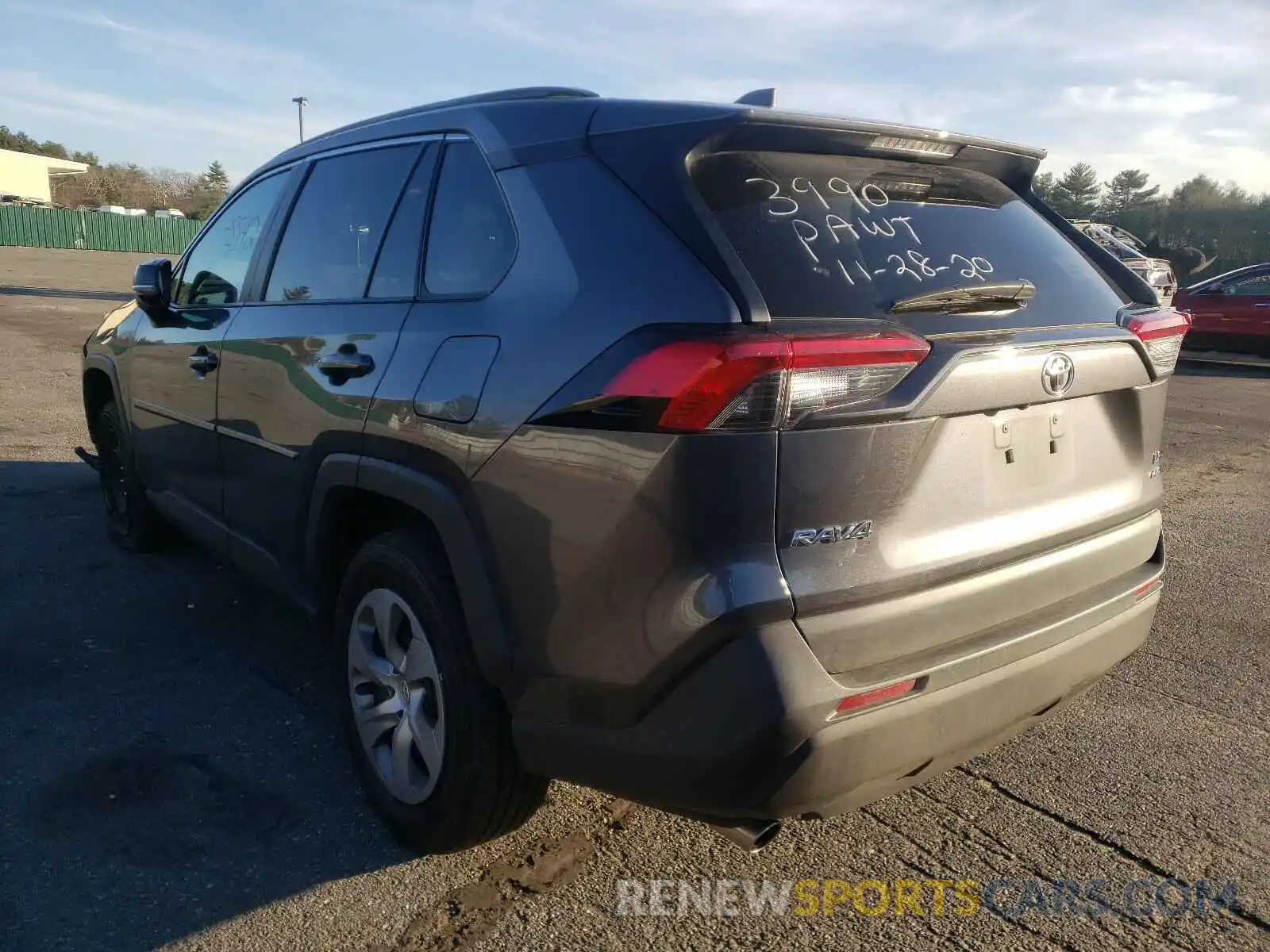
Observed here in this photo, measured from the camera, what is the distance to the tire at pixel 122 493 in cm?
484

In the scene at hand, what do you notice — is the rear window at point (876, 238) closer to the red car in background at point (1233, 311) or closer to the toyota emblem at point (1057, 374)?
the toyota emblem at point (1057, 374)

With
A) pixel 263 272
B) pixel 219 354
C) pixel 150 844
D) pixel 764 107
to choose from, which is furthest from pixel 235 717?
pixel 764 107

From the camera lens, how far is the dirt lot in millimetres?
2439

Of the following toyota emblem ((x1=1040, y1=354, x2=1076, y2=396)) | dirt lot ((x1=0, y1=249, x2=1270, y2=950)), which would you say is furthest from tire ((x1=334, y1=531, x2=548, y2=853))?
toyota emblem ((x1=1040, y1=354, x2=1076, y2=396))

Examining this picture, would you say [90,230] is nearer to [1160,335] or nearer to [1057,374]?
[1160,335]

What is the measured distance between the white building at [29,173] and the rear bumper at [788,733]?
274ft

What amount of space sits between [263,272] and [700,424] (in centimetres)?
235

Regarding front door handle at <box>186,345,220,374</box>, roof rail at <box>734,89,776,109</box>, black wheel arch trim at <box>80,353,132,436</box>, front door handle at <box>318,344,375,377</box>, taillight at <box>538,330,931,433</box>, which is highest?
roof rail at <box>734,89,776,109</box>

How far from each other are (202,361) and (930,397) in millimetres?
2819

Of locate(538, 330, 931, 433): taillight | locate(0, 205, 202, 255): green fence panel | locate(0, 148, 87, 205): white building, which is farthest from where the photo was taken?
locate(0, 148, 87, 205): white building

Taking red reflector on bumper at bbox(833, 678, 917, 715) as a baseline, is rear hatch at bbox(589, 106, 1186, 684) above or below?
above

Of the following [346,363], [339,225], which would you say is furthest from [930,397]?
[339,225]

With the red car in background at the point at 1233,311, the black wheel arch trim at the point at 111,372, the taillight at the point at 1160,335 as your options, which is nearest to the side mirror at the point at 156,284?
the black wheel arch trim at the point at 111,372

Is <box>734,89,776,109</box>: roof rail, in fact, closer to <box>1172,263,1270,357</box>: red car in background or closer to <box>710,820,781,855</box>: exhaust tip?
<box>710,820,781,855</box>: exhaust tip
